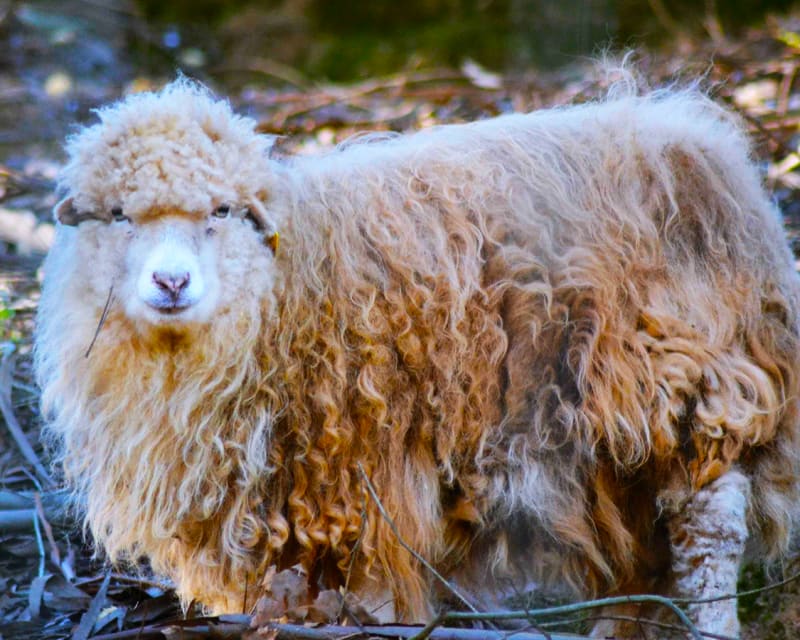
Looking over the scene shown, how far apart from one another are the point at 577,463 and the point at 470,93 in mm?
4232

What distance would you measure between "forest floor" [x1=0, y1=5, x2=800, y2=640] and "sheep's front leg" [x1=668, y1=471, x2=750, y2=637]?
1.10ft

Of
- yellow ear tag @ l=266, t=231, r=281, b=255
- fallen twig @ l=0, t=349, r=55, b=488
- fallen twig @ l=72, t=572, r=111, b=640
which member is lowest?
fallen twig @ l=72, t=572, r=111, b=640

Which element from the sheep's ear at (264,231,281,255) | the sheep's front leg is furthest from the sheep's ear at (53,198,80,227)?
the sheep's front leg

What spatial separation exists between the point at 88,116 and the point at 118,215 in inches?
A: 152

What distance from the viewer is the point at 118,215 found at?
337 cm

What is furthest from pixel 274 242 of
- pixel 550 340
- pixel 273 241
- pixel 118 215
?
pixel 550 340

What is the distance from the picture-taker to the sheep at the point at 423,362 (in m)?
3.40

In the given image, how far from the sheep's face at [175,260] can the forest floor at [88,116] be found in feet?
3.04

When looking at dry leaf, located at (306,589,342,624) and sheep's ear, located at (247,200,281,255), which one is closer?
dry leaf, located at (306,589,342,624)

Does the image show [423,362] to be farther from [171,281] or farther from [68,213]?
[68,213]

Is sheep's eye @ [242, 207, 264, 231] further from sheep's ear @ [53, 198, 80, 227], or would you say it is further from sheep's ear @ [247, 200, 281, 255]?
sheep's ear @ [53, 198, 80, 227]

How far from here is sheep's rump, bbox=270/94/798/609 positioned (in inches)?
138

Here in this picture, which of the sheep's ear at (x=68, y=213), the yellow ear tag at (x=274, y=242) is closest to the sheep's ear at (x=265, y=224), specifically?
the yellow ear tag at (x=274, y=242)

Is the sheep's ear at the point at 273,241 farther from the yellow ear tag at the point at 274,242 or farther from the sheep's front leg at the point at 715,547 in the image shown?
the sheep's front leg at the point at 715,547
